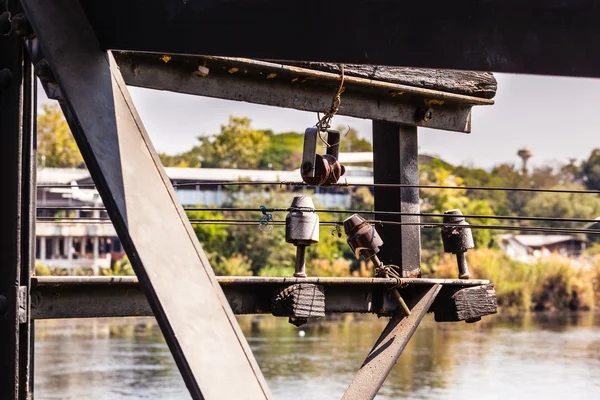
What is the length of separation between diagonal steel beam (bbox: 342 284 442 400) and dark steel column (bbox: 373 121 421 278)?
19cm

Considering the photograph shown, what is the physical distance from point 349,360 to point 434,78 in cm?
1720

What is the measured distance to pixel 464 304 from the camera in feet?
16.8

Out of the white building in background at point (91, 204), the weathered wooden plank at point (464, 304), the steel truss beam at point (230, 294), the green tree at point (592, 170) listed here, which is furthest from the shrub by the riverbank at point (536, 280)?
the green tree at point (592, 170)

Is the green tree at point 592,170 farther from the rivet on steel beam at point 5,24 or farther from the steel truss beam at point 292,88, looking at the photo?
the rivet on steel beam at point 5,24

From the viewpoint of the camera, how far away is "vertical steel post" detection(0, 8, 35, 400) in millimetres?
2365

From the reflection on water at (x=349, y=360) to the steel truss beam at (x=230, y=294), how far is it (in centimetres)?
1191

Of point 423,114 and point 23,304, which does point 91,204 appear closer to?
point 423,114

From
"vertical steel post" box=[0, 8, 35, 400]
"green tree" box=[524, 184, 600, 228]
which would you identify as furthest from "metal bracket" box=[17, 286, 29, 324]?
"green tree" box=[524, 184, 600, 228]

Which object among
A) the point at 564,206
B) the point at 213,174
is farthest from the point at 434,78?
A: the point at 564,206

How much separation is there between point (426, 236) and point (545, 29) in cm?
3859

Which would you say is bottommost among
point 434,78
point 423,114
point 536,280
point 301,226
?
point 536,280

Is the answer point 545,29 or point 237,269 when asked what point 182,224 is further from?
point 237,269

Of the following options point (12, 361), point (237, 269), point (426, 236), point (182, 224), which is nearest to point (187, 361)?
point (182, 224)

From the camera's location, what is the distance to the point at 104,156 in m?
2.09
